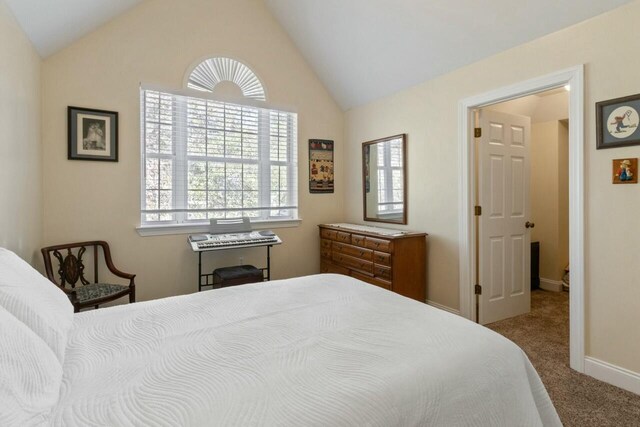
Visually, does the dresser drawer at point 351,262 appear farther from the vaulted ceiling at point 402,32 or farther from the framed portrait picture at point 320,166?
the vaulted ceiling at point 402,32

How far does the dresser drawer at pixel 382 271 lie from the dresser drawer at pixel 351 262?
0.24 feet

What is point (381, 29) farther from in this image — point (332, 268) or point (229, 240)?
point (332, 268)

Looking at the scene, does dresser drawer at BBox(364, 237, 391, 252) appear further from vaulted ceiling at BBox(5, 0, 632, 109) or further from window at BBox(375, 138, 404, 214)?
vaulted ceiling at BBox(5, 0, 632, 109)

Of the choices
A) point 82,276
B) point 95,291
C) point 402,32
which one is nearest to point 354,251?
point 402,32

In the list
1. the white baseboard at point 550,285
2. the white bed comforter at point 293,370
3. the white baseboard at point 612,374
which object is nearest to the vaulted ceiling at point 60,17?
the white bed comforter at point 293,370

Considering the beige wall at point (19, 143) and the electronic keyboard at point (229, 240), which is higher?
the beige wall at point (19, 143)

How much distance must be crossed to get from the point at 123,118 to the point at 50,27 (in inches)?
35.0

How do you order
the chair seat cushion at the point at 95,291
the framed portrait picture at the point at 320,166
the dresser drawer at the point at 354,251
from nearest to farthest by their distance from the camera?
the chair seat cushion at the point at 95,291 → the dresser drawer at the point at 354,251 → the framed portrait picture at the point at 320,166

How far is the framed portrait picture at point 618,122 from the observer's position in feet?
6.79

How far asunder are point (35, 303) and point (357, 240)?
2922 mm

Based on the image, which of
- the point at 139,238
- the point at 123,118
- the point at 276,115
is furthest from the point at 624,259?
the point at 123,118

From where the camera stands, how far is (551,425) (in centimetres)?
130

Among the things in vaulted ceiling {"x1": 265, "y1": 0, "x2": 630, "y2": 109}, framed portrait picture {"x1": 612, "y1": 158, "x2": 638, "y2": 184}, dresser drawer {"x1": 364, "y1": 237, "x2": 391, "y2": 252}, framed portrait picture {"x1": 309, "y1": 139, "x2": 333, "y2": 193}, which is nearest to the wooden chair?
dresser drawer {"x1": 364, "y1": 237, "x2": 391, "y2": 252}

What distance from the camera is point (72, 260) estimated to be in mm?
3139
